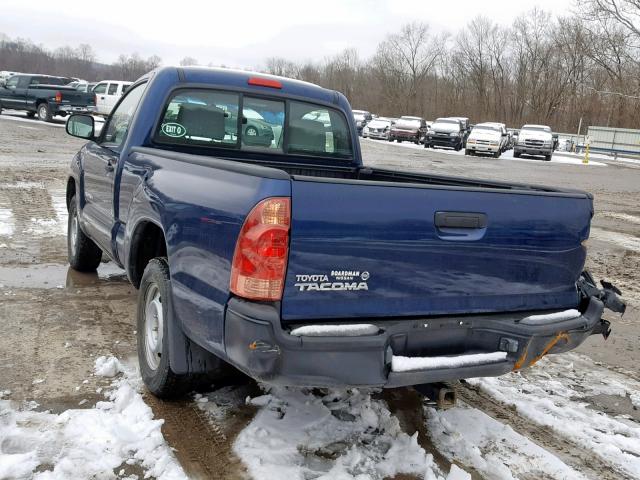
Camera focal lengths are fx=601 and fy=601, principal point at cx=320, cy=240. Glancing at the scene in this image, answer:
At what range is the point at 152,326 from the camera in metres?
3.79

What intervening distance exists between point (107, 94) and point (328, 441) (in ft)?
91.3

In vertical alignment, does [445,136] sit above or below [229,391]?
above

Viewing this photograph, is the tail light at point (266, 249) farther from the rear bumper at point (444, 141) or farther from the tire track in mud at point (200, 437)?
the rear bumper at point (444, 141)

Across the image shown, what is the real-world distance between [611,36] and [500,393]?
54125 millimetres

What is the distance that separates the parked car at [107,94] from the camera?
27531 mm

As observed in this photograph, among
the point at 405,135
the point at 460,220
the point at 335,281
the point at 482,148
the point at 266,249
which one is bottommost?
the point at 335,281

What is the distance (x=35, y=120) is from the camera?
95.3 ft

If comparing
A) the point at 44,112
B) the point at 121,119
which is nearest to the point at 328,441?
the point at 121,119

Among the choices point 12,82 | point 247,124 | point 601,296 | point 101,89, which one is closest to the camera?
point 601,296

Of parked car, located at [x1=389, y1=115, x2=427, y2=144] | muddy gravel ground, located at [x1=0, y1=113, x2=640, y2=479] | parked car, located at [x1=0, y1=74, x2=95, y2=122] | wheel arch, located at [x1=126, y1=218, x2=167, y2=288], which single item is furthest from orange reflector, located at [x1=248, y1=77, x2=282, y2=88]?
parked car, located at [x1=389, y1=115, x2=427, y2=144]

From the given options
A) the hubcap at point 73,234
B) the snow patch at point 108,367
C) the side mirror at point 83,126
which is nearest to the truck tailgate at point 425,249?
the snow patch at point 108,367

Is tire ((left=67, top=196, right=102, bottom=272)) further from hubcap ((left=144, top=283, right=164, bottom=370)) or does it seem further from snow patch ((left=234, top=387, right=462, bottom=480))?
snow patch ((left=234, top=387, right=462, bottom=480))

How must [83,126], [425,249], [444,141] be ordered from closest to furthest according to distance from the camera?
1. [425,249]
2. [83,126]
3. [444,141]

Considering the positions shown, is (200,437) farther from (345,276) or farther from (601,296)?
(601,296)
